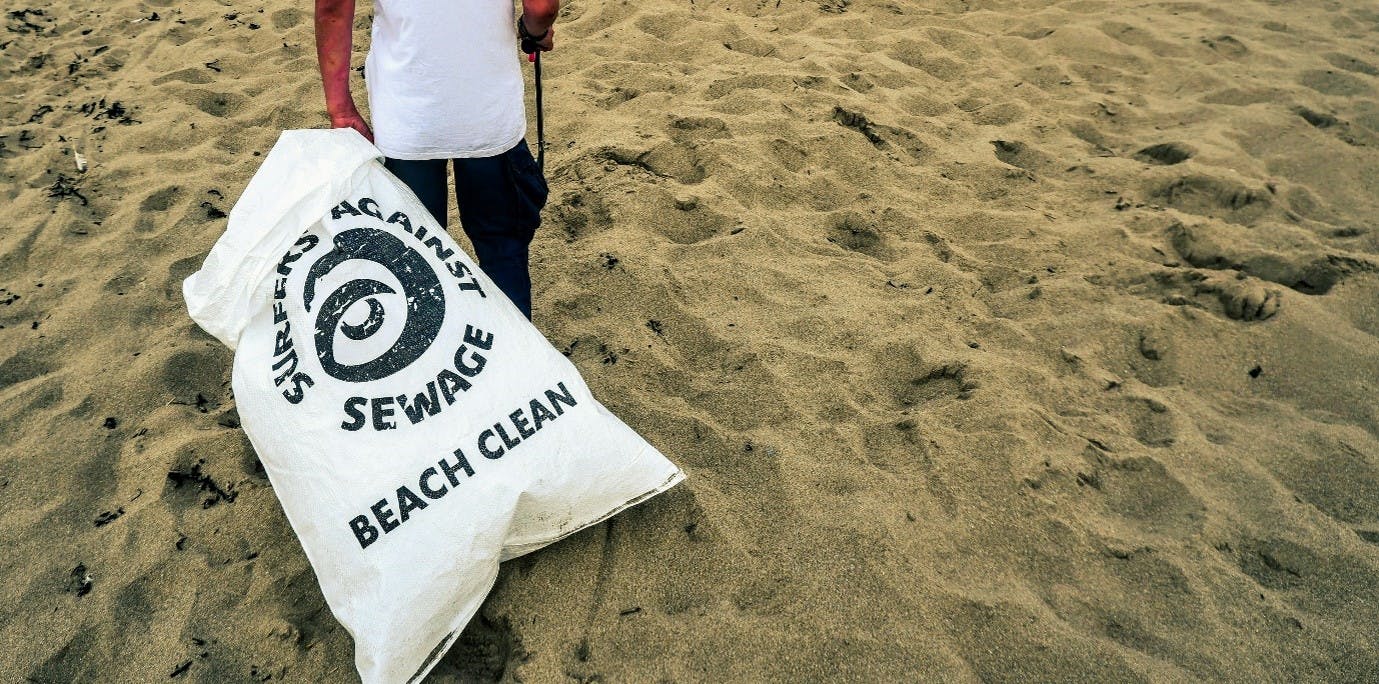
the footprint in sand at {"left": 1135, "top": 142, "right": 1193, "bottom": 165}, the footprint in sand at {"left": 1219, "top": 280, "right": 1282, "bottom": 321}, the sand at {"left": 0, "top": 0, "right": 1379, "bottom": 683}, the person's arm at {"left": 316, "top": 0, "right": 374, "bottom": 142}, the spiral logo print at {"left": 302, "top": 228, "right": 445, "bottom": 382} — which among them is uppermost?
the person's arm at {"left": 316, "top": 0, "right": 374, "bottom": 142}

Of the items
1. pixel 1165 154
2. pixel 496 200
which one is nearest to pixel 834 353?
pixel 496 200

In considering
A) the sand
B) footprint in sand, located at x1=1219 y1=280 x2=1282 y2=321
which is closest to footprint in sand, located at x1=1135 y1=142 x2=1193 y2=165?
the sand

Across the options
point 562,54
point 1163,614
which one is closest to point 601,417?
point 1163,614

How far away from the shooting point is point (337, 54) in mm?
1515

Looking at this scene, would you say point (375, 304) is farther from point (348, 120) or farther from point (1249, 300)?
point (1249, 300)

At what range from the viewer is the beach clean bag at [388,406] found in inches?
51.7

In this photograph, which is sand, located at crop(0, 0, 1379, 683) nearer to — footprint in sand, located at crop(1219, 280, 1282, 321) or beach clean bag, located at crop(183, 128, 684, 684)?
footprint in sand, located at crop(1219, 280, 1282, 321)

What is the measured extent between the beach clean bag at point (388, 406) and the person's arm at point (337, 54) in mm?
86

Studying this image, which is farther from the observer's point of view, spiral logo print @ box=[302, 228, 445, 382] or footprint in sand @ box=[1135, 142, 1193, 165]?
footprint in sand @ box=[1135, 142, 1193, 165]

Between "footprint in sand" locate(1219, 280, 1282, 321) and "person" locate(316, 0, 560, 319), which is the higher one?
"person" locate(316, 0, 560, 319)

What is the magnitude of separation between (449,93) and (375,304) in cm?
40

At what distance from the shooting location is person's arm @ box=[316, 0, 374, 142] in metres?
1.48

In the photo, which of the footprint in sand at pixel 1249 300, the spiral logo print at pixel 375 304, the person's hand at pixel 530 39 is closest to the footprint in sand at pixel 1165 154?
the footprint in sand at pixel 1249 300

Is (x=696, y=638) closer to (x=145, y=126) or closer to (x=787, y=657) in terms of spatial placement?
(x=787, y=657)
